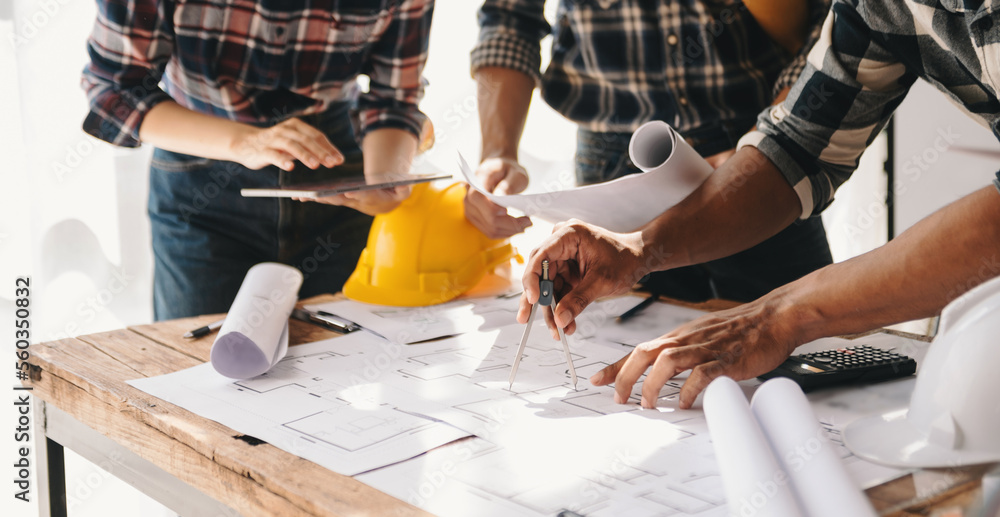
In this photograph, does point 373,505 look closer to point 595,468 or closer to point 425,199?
point 595,468

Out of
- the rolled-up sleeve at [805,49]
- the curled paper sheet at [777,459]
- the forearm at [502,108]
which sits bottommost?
the curled paper sheet at [777,459]

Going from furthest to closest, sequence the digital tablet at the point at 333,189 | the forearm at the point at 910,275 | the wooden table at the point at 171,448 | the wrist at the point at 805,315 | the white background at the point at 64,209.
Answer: the white background at the point at 64,209, the digital tablet at the point at 333,189, the wrist at the point at 805,315, the forearm at the point at 910,275, the wooden table at the point at 171,448

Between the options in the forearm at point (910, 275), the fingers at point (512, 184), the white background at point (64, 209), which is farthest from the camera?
the white background at point (64, 209)

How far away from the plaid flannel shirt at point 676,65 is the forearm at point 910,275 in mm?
706

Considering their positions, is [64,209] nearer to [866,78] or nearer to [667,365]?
[667,365]

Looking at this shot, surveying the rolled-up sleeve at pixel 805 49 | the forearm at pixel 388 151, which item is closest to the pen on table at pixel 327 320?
the forearm at pixel 388 151

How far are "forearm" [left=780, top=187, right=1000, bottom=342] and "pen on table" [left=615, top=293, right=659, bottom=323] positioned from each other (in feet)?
1.04

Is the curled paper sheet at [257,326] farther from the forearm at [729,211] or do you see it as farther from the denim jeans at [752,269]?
the denim jeans at [752,269]

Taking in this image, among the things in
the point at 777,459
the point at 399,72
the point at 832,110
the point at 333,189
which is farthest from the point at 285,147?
the point at 777,459

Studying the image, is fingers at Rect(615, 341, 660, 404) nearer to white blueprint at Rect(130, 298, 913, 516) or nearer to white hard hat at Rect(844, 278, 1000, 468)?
white blueprint at Rect(130, 298, 913, 516)

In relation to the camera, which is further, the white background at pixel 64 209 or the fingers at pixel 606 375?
the white background at pixel 64 209

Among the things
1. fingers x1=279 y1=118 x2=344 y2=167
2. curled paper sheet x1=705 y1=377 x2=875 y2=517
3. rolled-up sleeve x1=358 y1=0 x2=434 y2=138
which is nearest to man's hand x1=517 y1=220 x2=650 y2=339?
curled paper sheet x1=705 y1=377 x2=875 y2=517

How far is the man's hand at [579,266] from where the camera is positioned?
1.05 m

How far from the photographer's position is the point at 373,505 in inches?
26.9
